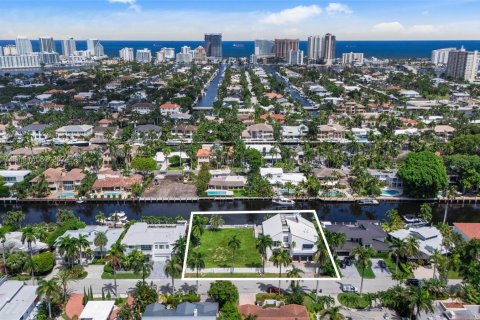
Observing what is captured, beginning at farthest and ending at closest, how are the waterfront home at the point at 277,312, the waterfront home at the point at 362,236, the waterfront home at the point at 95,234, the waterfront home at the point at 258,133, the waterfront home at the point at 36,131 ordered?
the waterfront home at the point at 36,131, the waterfront home at the point at 258,133, the waterfront home at the point at 362,236, the waterfront home at the point at 95,234, the waterfront home at the point at 277,312

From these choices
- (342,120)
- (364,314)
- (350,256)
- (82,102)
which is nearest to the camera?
(364,314)

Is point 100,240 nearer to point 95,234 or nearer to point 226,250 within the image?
point 95,234

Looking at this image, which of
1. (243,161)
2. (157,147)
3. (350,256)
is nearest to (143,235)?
(350,256)

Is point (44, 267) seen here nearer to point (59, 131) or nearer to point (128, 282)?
point (128, 282)

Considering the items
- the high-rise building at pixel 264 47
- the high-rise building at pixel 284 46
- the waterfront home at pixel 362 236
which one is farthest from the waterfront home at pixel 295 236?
the high-rise building at pixel 264 47

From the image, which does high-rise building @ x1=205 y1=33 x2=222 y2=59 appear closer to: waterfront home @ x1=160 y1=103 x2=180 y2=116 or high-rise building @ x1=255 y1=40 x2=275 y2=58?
high-rise building @ x1=255 y1=40 x2=275 y2=58

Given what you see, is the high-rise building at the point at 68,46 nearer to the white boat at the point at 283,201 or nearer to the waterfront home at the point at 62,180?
the waterfront home at the point at 62,180

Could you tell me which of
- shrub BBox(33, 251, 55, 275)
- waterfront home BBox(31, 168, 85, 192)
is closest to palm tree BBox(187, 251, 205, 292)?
shrub BBox(33, 251, 55, 275)

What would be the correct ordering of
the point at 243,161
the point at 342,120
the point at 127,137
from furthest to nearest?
the point at 342,120 → the point at 127,137 → the point at 243,161
